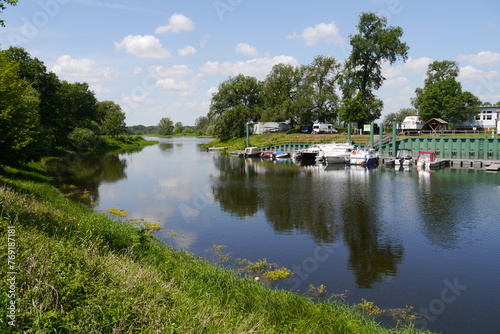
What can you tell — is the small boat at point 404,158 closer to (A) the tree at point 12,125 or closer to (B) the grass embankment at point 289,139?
(B) the grass embankment at point 289,139

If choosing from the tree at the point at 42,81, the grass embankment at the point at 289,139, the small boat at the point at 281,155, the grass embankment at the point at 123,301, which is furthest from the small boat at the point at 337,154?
the grass embankment at the point at 123,301

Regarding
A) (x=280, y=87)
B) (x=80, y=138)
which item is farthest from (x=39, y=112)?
(x=280, y=87)

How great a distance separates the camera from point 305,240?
1878 centimetres

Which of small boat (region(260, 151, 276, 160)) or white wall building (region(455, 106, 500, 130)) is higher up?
white wall building (region(455, 106, 500, 130))

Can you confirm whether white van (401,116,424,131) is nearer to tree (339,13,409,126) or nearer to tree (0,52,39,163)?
tree (339,13,409,126)

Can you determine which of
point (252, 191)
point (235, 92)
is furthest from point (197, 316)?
point (235, 92)

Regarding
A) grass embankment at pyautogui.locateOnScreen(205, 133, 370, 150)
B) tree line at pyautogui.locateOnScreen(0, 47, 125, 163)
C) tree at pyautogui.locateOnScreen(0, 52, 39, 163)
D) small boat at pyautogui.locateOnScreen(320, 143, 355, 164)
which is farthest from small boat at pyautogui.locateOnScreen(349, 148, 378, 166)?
tree at pyautogui.locateOnScreen(0, 52, 39, 163)

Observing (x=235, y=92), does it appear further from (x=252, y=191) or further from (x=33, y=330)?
(x=33, y=330)

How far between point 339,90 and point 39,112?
5771cm

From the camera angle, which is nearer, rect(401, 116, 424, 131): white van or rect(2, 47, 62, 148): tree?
rect(2, 47, 62, 148): tree

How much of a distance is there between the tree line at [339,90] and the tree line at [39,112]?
33593 mm

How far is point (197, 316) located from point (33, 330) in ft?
9.02

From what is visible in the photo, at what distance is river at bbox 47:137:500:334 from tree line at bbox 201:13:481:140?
3947cm

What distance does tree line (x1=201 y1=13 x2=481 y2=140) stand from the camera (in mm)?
74000
